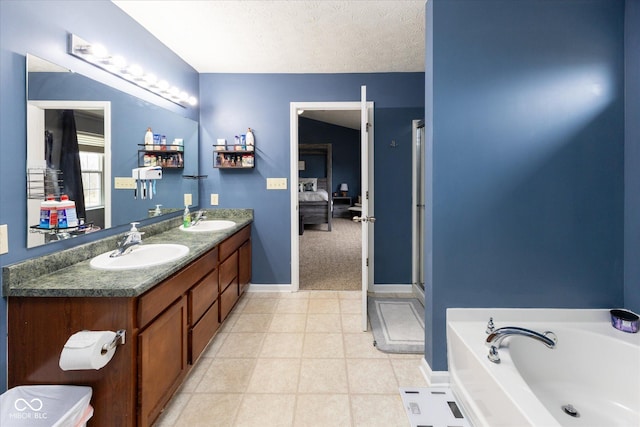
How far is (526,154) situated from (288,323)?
221 centimetres

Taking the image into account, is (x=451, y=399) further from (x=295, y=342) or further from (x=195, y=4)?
(x=195, y=4)

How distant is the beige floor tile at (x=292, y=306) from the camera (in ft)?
10.2

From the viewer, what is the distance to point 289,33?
2592 millimetres

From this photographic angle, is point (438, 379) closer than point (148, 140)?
Yes

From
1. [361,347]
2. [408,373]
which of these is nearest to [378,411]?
[408,373]

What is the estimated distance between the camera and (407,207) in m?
3.57

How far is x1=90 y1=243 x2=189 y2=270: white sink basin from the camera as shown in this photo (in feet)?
5.73

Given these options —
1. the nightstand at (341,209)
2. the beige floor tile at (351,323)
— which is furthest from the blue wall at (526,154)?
the nightstand at (341,209)

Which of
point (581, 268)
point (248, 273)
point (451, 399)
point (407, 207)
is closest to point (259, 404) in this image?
point (451, 399)

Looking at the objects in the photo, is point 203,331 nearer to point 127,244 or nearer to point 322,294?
point 127,244

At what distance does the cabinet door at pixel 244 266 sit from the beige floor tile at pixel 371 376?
54.0 inches

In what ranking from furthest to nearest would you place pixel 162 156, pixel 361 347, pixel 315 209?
pixel 315 209
pixel 162 156
pixel 361 347

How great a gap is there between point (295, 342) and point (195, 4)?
8.28ft

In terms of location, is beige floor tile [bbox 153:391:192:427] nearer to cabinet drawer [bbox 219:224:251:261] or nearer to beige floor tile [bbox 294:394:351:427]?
beige floor tile [bbox 294:394:351:427]
